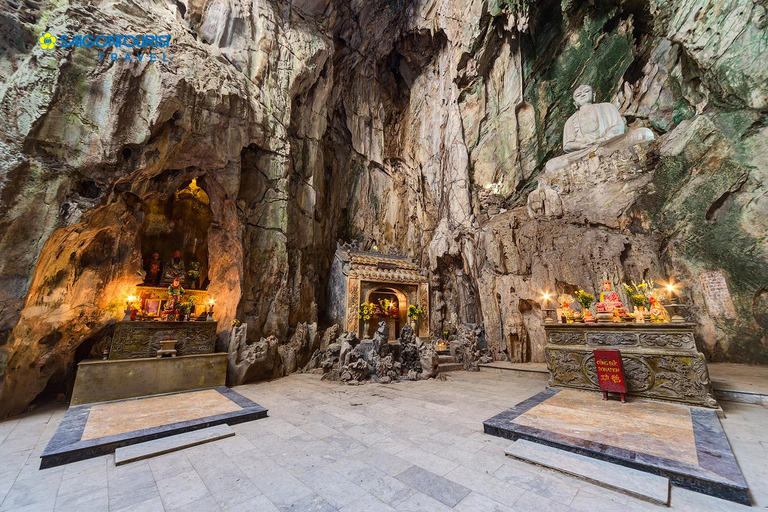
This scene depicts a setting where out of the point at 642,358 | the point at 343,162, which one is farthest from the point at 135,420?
the point at 343,162

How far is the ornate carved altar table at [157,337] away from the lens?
23.8 ft

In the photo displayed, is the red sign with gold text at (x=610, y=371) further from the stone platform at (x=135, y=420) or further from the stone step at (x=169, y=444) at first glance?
the stone step at (x=169, y=444)

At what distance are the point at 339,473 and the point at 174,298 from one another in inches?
330

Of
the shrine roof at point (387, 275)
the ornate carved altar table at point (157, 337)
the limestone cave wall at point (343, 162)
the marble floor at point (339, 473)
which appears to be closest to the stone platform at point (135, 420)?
the marble floor at point (339, 473)

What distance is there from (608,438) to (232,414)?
576 cm

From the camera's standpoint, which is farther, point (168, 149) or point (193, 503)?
point (168, 149)

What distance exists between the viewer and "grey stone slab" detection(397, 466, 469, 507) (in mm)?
2740

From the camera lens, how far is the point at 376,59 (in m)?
20.8

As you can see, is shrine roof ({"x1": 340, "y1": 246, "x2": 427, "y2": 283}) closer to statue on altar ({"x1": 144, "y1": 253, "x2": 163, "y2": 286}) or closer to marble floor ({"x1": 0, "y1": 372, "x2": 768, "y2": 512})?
statue on altar ({"x1": 144, "y1": 253, "x2": 163, "y2": 286})

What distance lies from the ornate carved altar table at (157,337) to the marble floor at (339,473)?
204 cm

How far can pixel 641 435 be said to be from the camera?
3922mm

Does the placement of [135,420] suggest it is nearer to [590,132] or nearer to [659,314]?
[659,314]

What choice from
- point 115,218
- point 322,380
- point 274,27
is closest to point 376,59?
point 274,27

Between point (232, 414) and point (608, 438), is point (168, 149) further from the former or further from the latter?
point (608, 438)
